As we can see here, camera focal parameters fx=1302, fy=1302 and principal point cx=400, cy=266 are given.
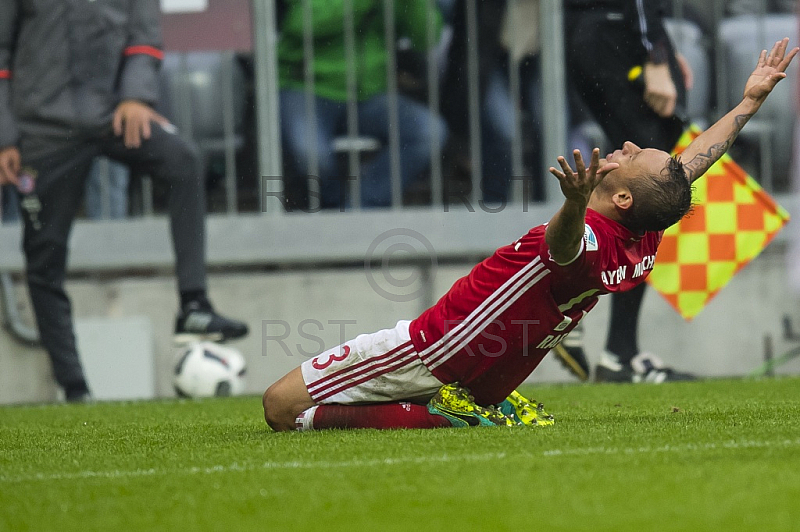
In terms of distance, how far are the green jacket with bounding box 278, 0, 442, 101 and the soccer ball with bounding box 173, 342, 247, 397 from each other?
210cm

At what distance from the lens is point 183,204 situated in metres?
6.29

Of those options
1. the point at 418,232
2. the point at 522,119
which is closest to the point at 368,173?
the point at 418,232

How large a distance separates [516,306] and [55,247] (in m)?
3.31

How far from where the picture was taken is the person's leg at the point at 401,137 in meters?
7.37

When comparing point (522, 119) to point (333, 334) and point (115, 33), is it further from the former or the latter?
point (115, 33)

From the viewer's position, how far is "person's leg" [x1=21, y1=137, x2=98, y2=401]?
6.10 metres

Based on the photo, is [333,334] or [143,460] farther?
[333,334]

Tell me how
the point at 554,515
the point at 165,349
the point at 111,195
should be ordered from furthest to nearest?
the point at 111,195
the point at 165,349
the point at 554,515

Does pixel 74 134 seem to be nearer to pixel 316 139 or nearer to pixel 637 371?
pixel 316 139

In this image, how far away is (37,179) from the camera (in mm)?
6262

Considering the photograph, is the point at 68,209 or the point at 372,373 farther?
the point at 68,209

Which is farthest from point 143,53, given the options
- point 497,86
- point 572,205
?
point 572,205

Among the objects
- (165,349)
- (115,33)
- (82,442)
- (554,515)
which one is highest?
(115,33)

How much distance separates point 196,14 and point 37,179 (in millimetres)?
1748
